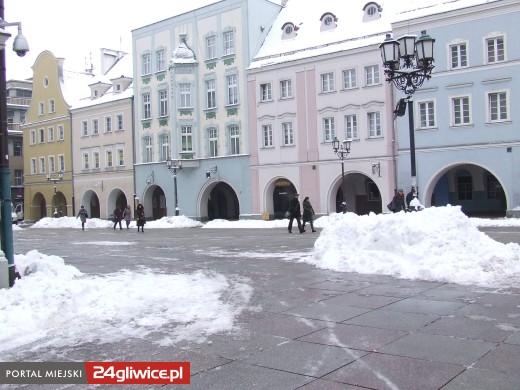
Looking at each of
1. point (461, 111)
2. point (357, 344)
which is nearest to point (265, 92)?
point (461, 111)

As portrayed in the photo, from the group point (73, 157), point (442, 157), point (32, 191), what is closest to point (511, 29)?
point (442, 157)

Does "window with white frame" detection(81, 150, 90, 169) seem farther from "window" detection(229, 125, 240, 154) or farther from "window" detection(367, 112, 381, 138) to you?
"window" detection(367, 112, 381, 138)

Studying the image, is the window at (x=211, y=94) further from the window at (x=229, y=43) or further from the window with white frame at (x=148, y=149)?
the window with white frame at (x=148, y=149)

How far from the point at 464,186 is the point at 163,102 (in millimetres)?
23053

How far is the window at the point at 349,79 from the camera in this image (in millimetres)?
34188

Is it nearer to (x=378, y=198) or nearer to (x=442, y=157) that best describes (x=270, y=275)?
(x=442, y=157)

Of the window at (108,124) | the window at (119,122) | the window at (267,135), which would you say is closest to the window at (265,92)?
the window at (267,135)

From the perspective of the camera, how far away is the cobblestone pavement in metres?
4.99

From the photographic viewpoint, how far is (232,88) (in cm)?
4012

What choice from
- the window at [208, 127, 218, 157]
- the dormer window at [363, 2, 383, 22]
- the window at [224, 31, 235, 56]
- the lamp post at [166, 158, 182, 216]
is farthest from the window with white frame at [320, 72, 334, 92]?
the lamp post at [166, 158, 182, 216]

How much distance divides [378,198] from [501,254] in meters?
26.3

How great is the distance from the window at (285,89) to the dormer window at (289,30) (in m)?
3.97

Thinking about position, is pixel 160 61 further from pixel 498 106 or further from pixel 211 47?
pixel 498 106

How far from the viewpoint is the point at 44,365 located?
560 centimetres
